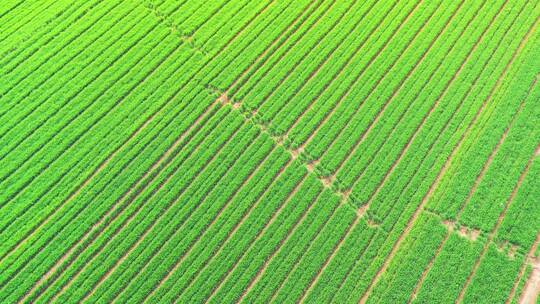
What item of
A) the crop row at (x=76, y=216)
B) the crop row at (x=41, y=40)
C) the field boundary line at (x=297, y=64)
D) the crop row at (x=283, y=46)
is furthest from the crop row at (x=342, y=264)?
the crop row at (x=41, y=40)

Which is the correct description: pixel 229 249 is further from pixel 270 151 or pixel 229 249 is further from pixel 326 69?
pixel 326 69

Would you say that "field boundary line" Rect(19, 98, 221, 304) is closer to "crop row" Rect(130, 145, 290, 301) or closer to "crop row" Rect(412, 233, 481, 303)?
"crop row" Rect(130, 145, 290, 301)

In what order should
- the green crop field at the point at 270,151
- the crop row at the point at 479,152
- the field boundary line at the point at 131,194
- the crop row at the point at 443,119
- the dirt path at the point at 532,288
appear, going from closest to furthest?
the dirt path at the point at 532,288
the green crop field at the point at 270,151
the field boundary line at the point at 131,194
the crop row at the point at 479,152
the crop row at the point at 443,119

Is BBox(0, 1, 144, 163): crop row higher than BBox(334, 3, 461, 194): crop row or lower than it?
lower

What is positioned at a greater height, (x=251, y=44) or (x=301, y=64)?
(x=301, y=64)

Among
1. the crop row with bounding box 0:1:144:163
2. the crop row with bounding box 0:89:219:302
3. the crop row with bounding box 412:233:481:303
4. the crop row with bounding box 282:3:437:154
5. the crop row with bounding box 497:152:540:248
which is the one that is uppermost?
the crop row with bounding box 282:3:437:154

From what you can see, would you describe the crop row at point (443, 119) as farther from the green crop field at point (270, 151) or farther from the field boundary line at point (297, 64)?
the field boundary line at point (297, 64)

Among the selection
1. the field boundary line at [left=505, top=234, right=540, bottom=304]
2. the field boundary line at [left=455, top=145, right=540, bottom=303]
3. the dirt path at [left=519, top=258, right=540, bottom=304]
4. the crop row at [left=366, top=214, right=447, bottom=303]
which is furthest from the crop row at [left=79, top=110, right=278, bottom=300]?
the dirt path at [left=519, top=258, right=540, bottom=304]

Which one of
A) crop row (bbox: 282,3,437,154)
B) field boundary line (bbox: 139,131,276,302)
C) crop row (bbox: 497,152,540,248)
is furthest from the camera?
crop row (bbox: 282,3,437,154)

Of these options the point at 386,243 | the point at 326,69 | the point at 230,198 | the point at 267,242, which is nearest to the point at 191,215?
the point at 230,198

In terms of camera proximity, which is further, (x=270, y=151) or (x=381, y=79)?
(x=381, y=79)
